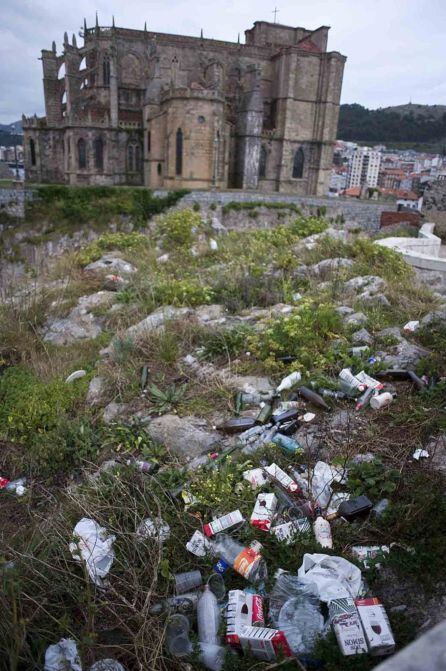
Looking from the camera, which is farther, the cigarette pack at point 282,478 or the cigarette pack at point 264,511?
the cigarette pack at point 282,478

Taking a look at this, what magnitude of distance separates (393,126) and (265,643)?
12708cm

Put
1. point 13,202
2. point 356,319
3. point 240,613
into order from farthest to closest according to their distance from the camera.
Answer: point 13,202 → point 356,319 → point 240,613

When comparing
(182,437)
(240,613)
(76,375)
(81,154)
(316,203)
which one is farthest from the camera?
(81,154)

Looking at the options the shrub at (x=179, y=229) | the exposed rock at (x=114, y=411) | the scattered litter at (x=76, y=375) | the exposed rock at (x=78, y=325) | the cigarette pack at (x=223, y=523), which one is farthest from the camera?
the shrub at (x=179, y=229)

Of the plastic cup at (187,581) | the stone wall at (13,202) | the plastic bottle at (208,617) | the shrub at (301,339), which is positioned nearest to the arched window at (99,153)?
the stone wall at (13,202)

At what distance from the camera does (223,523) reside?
2568mm

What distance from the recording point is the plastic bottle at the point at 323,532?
240cm

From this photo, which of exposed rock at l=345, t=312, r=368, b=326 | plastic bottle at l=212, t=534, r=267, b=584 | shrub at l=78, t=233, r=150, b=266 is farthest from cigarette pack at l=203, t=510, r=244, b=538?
shrub at l=78, t=233, r=150, b=266

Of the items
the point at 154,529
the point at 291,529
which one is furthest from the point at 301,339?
the point at 154,529

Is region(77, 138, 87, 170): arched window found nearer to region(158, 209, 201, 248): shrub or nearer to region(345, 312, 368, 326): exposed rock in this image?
region(158, 209, 201, 248): shrub

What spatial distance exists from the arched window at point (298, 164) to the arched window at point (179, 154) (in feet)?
29.7

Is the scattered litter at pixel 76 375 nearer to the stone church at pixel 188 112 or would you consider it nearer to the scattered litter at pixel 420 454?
the scattered litter at pixel 420 454

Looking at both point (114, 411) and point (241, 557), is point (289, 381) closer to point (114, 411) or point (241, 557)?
point (114, 411)

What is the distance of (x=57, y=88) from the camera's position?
26.3 m
